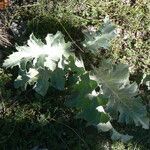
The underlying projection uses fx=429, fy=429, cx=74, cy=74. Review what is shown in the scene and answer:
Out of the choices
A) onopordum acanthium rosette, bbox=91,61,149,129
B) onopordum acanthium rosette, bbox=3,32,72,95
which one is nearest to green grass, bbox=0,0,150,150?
onopordum acanthium rosette, bbox=3,32,72,95

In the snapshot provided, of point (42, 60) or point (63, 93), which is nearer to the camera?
point (42, 60)

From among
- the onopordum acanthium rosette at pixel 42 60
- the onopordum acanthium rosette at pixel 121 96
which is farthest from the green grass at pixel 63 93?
the onopordum acanthium rosette at pixel 121 96

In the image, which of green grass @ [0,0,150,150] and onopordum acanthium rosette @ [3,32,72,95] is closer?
onopordum acanthium rosette @ [3,32,72,95]

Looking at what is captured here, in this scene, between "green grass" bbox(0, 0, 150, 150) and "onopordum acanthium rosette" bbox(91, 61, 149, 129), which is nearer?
"onopordum acanthium rosette" bbox(91, 61, 149, 129)

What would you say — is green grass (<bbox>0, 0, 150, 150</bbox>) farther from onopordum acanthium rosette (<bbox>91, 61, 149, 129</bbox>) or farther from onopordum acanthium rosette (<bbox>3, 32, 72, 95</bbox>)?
onopordum acanthium rosette (<bbox>91, 61, 149, 129</bbox>)

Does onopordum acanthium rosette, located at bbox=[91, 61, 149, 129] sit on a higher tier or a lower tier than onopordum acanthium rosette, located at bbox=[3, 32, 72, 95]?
lower
